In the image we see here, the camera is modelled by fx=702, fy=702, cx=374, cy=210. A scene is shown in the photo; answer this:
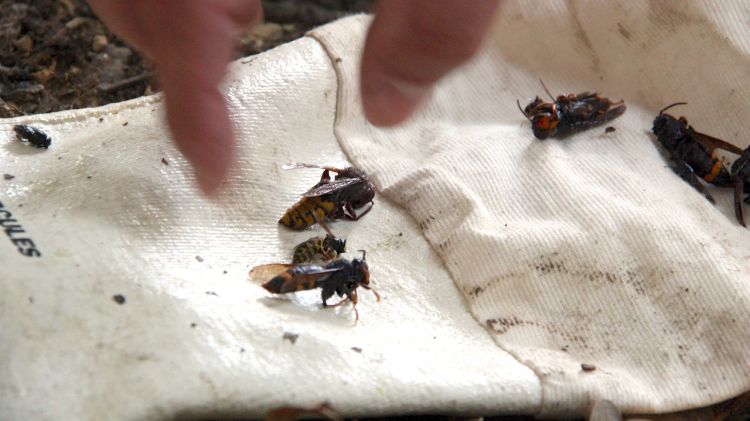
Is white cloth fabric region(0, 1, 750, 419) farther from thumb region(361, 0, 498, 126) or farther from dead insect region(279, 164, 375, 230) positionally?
thumb region(361, 0, 498, 126)

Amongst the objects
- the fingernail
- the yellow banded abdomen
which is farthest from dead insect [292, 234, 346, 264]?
the fingernail

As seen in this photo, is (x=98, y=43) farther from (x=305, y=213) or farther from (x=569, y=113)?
(x=569, y=113)

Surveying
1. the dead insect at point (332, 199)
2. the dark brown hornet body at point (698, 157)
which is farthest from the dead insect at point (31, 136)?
the dark brown hornet body at point (698, 157)

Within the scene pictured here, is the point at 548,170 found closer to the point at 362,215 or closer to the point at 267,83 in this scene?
the point at 362,215

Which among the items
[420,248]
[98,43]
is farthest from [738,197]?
[98,43]

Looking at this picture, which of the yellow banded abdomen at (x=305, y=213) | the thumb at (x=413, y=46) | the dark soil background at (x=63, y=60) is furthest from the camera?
the dark soil background at (x=63, y=60)

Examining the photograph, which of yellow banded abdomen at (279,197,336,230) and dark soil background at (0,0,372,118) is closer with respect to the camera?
yellow banded abdomen at (279,197,336,230)

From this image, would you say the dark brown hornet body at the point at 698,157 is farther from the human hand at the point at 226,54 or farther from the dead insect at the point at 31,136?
the dead insect at the point at 31,136
